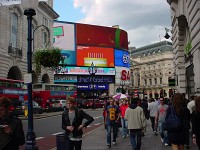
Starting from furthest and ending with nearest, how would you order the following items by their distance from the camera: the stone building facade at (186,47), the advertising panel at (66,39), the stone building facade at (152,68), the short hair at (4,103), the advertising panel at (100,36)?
1. the stone building facade at (152,68)
2. the advertising panel at (100,36)
3. the advertising panel at (66,39)
4. the stone building facade at (186,47)
5. the short hair at (4,103)

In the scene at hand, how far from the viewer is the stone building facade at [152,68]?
418 ft

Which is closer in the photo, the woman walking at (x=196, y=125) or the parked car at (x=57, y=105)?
the woman walking at (x=196, y=125)

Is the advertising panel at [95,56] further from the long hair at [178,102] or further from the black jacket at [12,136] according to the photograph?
the black jacket at [12,136]

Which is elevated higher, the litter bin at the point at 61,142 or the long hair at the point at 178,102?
the long hair at the point at 178,102

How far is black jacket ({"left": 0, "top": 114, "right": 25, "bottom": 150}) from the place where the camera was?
4.60 metres

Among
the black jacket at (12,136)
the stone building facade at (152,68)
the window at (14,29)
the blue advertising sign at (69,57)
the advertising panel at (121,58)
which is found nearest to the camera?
the black jacket at (12,136)

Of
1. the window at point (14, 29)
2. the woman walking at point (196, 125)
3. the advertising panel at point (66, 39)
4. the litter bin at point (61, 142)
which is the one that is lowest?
the litter bin at point (61, 142)

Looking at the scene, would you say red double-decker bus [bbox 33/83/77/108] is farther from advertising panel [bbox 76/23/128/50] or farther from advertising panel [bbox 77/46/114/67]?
advertising panel [bbox 76/23/128/50]

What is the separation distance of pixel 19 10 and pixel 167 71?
3558 inches

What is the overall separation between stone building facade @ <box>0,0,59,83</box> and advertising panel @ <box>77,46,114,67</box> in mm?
29014

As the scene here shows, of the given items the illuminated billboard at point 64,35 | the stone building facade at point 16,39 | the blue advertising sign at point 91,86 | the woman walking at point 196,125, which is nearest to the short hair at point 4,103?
the woman walking at point 196,125

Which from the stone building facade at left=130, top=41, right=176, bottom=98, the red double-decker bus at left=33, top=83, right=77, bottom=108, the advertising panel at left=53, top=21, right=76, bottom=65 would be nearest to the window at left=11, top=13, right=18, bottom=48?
the red double-decker bus at left=33, top=83, right=77, bottom=108

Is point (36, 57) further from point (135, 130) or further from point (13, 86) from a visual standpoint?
point (135, 130)

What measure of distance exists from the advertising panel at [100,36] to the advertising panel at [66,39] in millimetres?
1956
